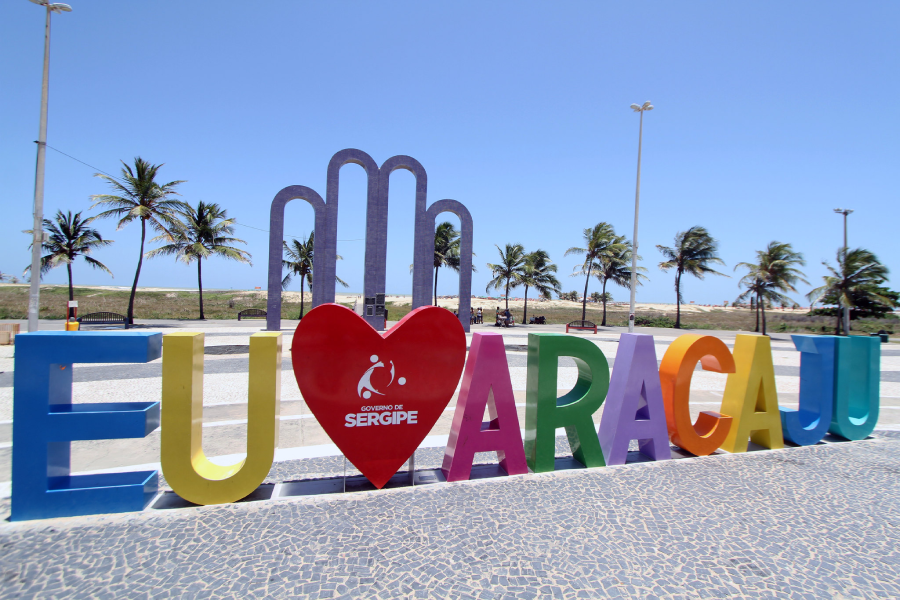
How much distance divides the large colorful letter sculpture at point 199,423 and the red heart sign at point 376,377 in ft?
1.16

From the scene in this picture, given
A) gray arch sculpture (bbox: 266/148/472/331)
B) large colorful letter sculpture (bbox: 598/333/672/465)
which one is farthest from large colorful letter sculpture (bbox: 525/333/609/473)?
gray arch sculpture (bbox: 266/148/472/331)

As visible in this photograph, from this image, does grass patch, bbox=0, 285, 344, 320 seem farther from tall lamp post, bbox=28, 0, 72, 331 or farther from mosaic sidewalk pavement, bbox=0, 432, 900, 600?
mosaic sidewalk pavement, bbox=0, 432, 900, 600

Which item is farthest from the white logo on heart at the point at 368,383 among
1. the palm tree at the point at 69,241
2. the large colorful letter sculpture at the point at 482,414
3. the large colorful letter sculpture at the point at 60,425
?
the palm tree at the point at 69,241

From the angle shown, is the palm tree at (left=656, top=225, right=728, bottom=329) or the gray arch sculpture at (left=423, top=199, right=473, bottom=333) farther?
the palm tree at (left=656, top=225, right=728, bottom=329)

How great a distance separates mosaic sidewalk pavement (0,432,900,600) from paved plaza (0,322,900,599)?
16 millimetres

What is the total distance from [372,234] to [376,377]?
1490cm

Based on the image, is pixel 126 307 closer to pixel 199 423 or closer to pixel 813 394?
pixel 199 423

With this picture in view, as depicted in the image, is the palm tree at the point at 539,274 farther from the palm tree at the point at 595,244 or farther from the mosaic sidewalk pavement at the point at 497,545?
the mosaic sidewalk pavement at the point at 497,545

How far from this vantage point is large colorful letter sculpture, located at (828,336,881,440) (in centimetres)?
722

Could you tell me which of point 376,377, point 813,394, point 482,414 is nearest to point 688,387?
point 813,394

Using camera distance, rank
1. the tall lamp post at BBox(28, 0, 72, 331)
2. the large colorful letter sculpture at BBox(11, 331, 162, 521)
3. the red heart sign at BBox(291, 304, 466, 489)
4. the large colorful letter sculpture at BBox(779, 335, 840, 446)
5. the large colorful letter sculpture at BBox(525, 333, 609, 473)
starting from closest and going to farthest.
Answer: the large colorful letter sculpture at BBox(11, 331, 162, 521)
the red heart sign at BBox(291, 304, 466, 489)
the large colorful letter sculpture at BBox(525, 333, 609, 473)
the large colorful letter sculpture at BBox(779, 335, 840, 446)
the tall lamp post at BBox(28, 0, 72, 331)

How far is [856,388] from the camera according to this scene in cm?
755

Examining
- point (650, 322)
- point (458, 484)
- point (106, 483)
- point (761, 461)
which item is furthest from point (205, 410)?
point (650, 322)

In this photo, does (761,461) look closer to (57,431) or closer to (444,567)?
(444,567)
